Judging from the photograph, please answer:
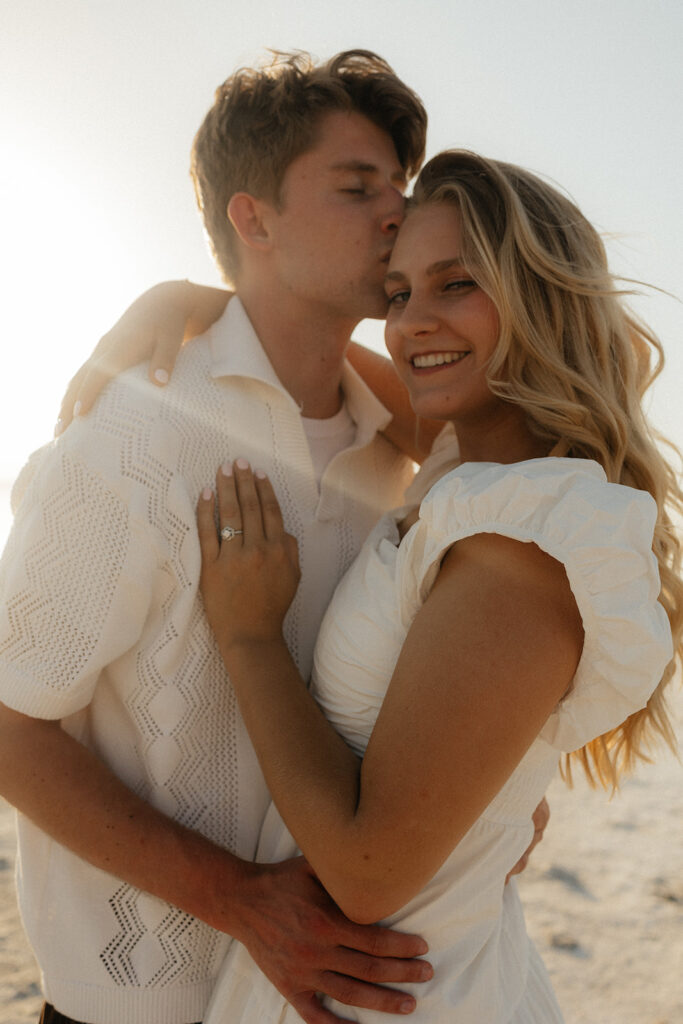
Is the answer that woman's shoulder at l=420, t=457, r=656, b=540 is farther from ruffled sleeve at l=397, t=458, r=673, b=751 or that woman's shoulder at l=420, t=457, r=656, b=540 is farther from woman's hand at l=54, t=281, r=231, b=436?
woman's hand at l=54, t=281, r=231, b=436

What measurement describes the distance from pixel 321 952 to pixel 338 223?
1933mm

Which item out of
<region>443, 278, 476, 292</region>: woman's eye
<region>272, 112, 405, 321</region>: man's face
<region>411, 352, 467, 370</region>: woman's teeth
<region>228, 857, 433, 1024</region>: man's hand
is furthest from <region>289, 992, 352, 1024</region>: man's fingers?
<region>272, 112, 405, 321</region>: man's face

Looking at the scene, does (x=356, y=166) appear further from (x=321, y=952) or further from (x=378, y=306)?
(x=321, y=952)

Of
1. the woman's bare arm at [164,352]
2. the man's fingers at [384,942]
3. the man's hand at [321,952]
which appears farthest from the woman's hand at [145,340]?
the man's fingers at [384,942]

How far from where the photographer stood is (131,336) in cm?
Answer: 215

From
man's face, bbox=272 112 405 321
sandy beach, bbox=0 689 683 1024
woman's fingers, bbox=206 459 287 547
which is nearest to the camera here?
woman's fingers, bbox=206 459 287 547

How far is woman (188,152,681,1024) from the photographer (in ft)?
4.49

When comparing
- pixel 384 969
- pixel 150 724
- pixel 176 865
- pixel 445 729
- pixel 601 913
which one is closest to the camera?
pixel 445 729

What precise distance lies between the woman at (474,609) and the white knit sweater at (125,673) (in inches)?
3.6

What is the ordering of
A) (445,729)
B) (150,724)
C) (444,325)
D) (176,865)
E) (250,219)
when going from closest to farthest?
1. (445,729)
2. (176,865)
3. (150,724)
4. (444,325)
5. (250,219)

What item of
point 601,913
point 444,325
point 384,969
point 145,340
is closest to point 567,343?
point 444,325

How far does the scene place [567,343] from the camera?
1895 mm

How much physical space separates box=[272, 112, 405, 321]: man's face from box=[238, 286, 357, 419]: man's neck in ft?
0.13

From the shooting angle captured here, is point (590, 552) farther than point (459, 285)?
No
